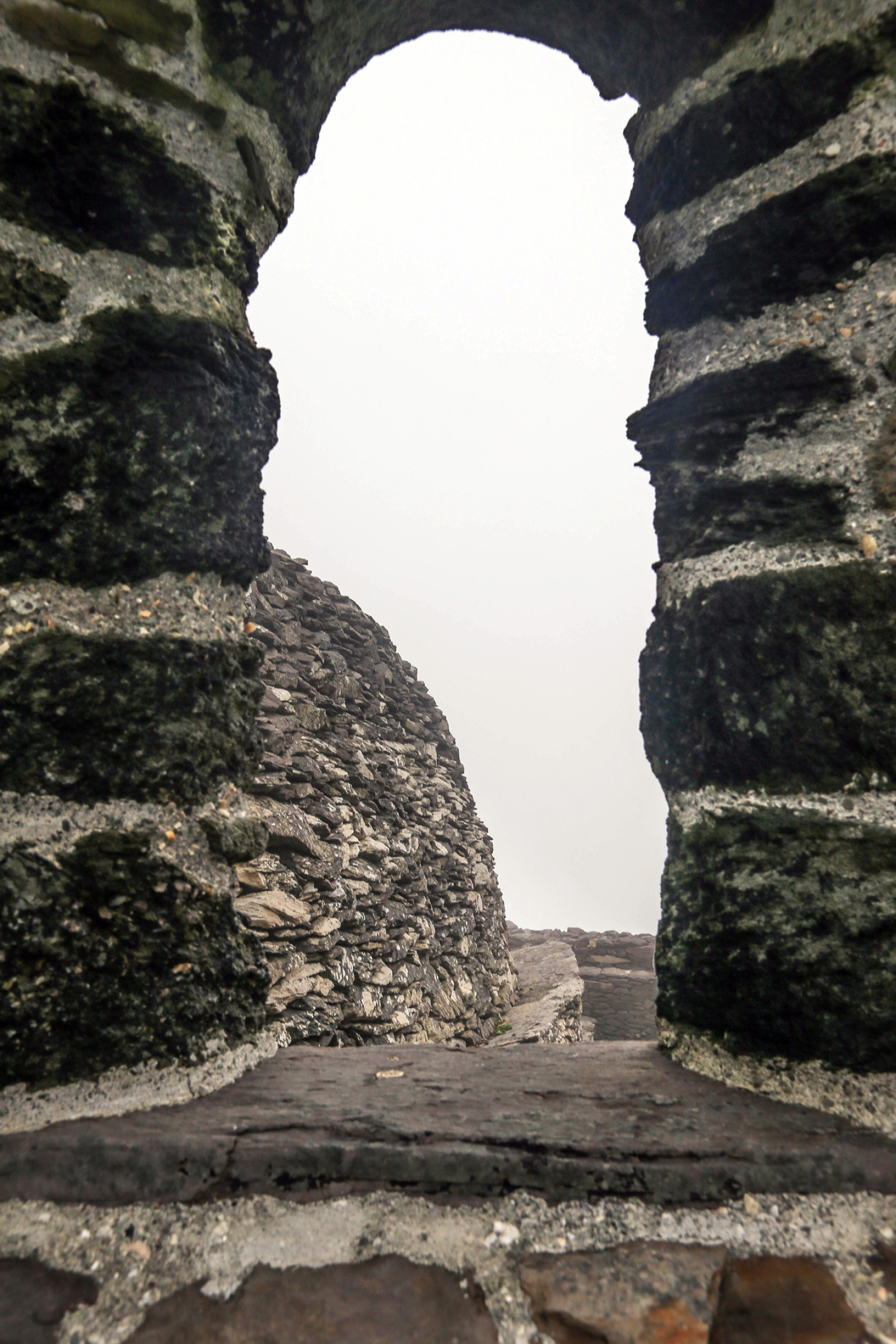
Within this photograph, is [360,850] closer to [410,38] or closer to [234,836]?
[234,836]

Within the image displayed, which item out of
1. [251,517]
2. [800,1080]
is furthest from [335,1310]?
[251,517]

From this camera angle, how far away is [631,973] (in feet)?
30.9

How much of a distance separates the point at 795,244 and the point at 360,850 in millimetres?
4626

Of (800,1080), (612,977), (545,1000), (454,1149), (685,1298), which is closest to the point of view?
(685,1298)

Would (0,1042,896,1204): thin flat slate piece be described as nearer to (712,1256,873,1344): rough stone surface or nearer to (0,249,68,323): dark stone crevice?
(712,1256,873,1344): rough stone surface

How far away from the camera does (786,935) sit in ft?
3.09

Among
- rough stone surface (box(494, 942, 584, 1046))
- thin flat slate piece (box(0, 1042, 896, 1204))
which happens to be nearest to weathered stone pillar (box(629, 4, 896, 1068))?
thin flat slate piece (box(0, 1042, 896, 1204))

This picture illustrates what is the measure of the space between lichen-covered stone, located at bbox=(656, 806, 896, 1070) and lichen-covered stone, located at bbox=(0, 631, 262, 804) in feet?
2.40

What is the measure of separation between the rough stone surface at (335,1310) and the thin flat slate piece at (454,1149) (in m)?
0.09

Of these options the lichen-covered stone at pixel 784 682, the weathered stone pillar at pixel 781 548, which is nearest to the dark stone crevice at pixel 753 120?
the weathered stone pillar at pixel 781 548

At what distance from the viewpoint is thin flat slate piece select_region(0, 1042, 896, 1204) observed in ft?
2.48

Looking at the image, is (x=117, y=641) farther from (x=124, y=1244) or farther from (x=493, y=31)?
(x=493, y=31)

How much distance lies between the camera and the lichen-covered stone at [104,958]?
891 millimetres

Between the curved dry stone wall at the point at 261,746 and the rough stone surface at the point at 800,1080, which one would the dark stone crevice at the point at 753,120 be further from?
the rough stone surface at the point at 800,1080
